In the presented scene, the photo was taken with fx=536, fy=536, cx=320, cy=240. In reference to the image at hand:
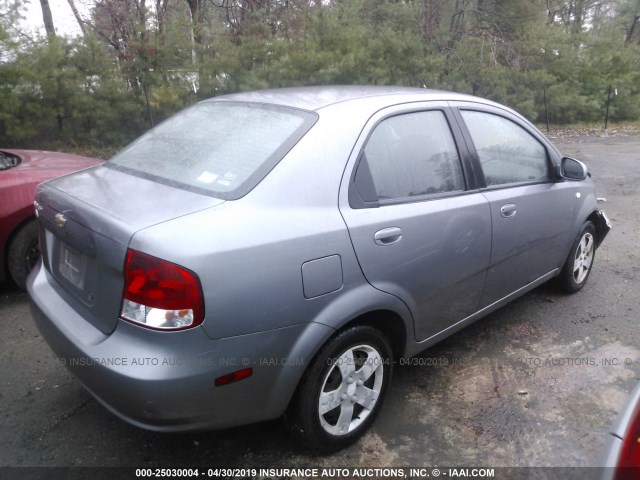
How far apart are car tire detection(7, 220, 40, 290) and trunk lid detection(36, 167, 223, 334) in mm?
1602

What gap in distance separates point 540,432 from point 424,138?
1.68 m

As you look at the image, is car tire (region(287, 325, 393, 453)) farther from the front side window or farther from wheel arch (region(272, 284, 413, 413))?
the front side window

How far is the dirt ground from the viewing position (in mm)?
2596

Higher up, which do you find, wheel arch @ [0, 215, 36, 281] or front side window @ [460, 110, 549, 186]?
front side window @ [460, 110, 549, 186]

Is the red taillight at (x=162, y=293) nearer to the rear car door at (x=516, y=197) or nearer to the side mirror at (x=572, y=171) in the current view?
the rear car door at (x=516, y=197)

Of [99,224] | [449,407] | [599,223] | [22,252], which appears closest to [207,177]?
[99,224]

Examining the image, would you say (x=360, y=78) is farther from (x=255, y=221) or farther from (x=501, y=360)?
(x=255, y=221)

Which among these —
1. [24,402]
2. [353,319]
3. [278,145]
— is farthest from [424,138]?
[24,402]

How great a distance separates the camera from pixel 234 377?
6.92 feet

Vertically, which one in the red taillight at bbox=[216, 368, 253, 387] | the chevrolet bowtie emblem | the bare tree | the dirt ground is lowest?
the dirt ground

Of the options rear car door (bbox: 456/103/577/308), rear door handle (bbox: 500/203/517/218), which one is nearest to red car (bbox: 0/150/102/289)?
rear car door (bbox: 456/103/577/308)

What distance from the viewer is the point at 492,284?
332 centimetres

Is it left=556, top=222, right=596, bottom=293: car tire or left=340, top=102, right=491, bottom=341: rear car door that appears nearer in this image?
left=340, top=102, right=491, bottom=341: rear car door

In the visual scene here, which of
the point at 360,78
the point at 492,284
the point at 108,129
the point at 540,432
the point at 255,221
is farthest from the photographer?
the point at 360,78
